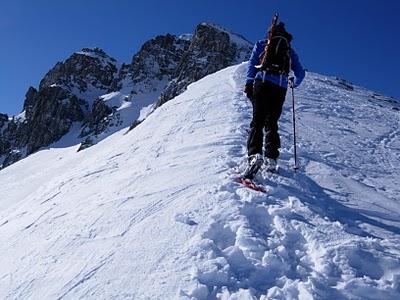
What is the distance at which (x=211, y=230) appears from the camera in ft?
17.6

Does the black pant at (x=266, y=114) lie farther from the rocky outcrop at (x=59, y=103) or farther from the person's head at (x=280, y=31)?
the rocky outcrop at (x=59, y=103)

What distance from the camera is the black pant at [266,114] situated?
7.56 meters

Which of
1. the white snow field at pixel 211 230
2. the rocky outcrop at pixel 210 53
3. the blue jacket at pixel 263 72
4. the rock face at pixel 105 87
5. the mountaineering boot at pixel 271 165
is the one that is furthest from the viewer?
the rock face at pixel 105 87

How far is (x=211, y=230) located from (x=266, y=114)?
9.24 ft

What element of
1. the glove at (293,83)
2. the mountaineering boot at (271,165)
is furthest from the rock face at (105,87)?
the mountaineering boot at (271,165)

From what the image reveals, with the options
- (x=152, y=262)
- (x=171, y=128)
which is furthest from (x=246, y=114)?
(x=152, y=262)

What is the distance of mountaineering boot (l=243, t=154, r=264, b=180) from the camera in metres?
6.90

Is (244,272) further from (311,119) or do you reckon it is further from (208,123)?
(311,119)

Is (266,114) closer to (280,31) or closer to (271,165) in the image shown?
(271,165)

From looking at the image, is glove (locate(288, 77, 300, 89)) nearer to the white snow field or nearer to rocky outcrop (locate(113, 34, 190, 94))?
the white snow field

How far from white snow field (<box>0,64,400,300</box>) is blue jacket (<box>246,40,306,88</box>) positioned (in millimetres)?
1384

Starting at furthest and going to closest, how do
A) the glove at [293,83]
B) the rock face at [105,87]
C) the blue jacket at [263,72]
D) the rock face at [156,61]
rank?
the rock face at [156,61], the rock face at [105,87], the glove at [293,83], the blue jacket at [263,72]

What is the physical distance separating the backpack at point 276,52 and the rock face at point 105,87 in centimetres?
8081

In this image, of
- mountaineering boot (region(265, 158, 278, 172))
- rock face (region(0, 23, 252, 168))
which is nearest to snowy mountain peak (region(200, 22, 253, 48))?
rock face (region(0, 23, 252, 168))
